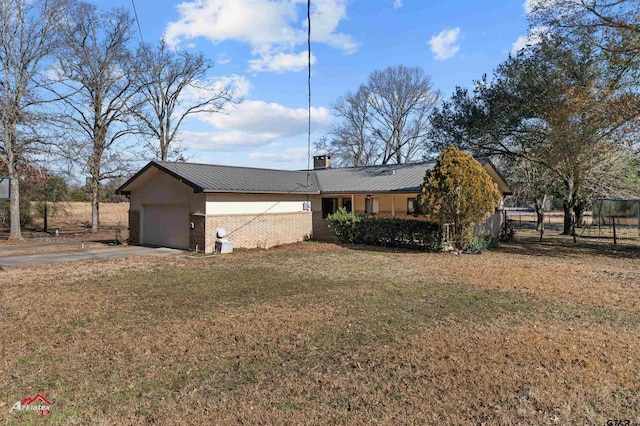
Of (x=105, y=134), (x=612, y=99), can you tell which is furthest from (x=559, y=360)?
(x=105, y=134)

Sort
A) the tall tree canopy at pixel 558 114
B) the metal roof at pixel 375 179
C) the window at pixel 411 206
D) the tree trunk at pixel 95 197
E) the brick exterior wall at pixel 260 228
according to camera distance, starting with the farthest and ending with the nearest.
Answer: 1. the tree trunk at pixel 95 197
2. the window at pixel 411 206
3. the metal roof at pixel 375 179
4. the brick exterior wall at pixel 260 228
5. the tall tree canopy at pixel 558 114

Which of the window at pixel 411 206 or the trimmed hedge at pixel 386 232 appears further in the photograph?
the window at pixel 411 206

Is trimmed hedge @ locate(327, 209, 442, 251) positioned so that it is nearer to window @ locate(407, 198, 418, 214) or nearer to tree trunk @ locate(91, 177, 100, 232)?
window @ locate(407, 198, 418, 214)

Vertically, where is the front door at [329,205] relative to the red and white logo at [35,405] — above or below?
above

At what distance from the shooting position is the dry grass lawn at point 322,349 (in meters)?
3.31

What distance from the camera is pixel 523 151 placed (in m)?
20.4

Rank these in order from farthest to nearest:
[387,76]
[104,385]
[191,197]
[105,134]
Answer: [387,76] < [105,134] < [191,197] < [104,385]

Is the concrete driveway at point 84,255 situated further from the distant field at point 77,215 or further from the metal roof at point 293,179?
the distant field at point 77,215

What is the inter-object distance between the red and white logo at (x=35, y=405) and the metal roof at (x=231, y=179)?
10.1m

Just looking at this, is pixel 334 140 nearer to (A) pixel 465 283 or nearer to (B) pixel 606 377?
(A) pixel 465 283

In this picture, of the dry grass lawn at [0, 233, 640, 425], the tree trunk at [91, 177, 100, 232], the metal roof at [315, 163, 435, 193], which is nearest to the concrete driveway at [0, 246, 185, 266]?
the dry grass lawn at [0, 233, 640, 425]

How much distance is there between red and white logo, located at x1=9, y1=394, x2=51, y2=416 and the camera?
10.7 ft

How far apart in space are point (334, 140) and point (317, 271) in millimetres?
34886

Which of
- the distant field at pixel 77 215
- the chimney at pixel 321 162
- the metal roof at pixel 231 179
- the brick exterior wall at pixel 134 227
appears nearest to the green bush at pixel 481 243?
the metal roof at pixel 231 179
